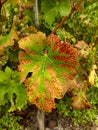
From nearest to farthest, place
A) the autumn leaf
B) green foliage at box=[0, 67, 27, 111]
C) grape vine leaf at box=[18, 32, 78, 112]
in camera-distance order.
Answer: grape vine leaf at box=[18, 32, 78, 112] < green foliage at box=[0, 67, 27, 111] < the autumn leaf

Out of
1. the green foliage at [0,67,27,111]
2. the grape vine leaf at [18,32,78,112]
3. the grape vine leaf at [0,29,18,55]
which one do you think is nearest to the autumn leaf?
the green foliage at [0,67,27,111]

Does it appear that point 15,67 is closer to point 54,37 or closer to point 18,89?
Result: point 18,89

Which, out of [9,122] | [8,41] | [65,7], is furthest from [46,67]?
[9,122]

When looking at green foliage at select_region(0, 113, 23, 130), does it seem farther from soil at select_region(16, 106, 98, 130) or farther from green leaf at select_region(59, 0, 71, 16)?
green leaf at select_region(59, 0, 71, 16)

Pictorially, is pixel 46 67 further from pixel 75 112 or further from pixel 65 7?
pixel 75 112

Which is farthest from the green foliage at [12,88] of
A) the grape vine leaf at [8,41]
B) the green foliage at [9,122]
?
the green foliage at [9,122]

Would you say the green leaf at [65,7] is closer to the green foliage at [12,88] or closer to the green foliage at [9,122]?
the green foliage at [12,88]

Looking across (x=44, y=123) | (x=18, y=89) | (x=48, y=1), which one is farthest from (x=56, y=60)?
(x=44, y=123)
